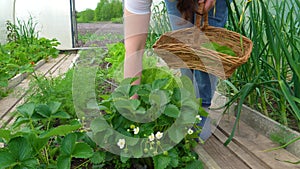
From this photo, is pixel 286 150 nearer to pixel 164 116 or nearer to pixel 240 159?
pixel 240 159

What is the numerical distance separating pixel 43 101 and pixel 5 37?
7.90 ft

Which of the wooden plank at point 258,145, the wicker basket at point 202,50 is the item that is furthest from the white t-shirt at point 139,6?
the wooden plank at point 258,145

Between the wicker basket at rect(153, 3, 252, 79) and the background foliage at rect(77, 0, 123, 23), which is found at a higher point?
the background foliage at rect(77, 0, 123, 23)

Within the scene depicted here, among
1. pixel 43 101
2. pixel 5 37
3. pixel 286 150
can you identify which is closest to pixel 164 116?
pixel 286 150

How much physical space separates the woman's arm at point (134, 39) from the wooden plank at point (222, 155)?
0.40 meters

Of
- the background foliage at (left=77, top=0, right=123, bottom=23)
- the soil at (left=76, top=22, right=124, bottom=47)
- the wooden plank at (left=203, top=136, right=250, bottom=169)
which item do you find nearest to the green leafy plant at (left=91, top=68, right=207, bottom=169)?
the wooden plank at (left=203, top=136, right=250, bottom=169)

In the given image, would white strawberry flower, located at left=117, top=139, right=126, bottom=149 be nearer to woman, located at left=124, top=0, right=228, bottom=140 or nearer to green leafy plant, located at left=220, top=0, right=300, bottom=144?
woman, located at left=124, top=0, right=228, bottom=140

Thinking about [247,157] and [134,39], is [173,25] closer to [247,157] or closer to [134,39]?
[134,39]

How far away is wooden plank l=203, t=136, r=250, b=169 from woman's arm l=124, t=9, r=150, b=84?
1.32 ft

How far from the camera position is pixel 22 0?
13.1ft

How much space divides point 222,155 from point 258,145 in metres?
0.18

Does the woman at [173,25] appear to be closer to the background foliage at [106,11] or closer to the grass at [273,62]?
the grass at [273,62]

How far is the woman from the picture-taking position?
1.07 metres

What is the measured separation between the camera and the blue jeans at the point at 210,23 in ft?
4.36
